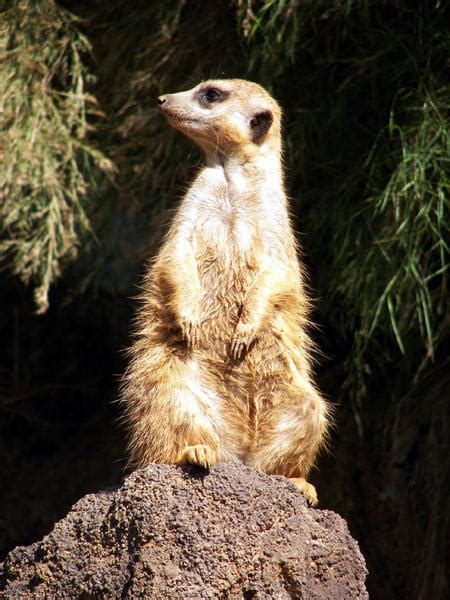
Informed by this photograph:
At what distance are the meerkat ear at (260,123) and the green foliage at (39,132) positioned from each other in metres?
1.13

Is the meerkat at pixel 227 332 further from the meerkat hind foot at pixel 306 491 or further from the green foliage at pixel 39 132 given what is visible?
the green foliage at pixel 39 132

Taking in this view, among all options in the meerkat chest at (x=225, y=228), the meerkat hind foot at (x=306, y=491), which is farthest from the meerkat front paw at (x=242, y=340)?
the meerkat hind foot at (x=306, y=491)

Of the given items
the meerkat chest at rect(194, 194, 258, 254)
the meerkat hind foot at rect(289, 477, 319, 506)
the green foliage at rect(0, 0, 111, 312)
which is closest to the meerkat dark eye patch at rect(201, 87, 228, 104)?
the meerkat chest at rect(194, 194, 258, 254)

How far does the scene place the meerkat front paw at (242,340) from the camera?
281 centimetres

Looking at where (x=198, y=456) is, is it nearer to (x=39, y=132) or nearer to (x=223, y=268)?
(x=223, y=268)

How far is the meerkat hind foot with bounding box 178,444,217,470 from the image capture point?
2.41 m

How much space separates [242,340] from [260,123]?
0.81m

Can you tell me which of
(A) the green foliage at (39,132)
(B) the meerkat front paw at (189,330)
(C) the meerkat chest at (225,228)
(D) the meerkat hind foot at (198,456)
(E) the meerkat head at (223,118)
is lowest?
(A) the green foliage at (39,132)

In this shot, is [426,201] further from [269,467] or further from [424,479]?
[269,467]

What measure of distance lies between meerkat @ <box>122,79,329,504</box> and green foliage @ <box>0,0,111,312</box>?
1.14 metres

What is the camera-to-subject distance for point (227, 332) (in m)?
2.88

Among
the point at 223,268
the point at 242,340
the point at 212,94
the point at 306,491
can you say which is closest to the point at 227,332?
the point at 242,340

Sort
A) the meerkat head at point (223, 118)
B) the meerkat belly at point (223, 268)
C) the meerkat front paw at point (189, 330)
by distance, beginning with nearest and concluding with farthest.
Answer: the meerkat front paw at point (189, 330)
the meerkat belly at point (223, 268)
the meerkat head at point (223, 118)

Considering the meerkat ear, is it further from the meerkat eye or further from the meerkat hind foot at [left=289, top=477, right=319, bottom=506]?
the meerkat hind foot at [left=289, top=477, right=319, bottom=506]
